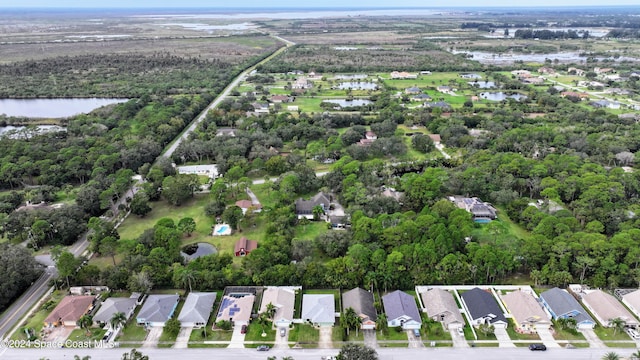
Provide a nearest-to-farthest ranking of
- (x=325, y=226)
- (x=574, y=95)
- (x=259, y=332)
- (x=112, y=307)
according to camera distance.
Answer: (x=259, y=332), (x=112, y=307), (x=325, y=226), (x=574, y=95)

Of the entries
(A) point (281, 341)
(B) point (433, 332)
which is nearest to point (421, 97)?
(B) point (433, 332)

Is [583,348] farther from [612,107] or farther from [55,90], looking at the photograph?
[55,90]

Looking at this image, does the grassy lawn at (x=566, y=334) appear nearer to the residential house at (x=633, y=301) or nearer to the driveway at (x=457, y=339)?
the residential house at (x=633, y=301)

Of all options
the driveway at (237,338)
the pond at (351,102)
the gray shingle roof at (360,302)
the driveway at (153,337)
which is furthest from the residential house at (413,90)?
the driveway at (153,337)

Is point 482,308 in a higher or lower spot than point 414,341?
higher

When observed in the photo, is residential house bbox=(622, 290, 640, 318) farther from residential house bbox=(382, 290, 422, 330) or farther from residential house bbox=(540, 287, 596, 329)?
residential house bbox=(382, 290, 422, 330)

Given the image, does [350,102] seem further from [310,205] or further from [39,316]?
[39,316]

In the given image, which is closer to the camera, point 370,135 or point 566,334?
point 566,334
